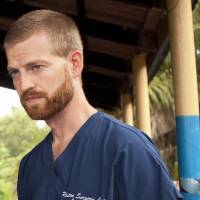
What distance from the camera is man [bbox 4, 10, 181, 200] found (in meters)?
1.31

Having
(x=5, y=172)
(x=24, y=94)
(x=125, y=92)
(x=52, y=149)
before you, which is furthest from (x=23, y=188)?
(x=5, y=172)

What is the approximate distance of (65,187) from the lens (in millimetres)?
1390

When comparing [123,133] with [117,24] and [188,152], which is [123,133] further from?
[117,24]

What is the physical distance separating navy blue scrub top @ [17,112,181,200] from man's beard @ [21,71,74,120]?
4.1 inches

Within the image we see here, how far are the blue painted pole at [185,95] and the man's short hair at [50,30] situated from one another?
276 centimetres

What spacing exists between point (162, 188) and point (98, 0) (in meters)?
5.34

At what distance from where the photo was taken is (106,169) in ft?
4.37

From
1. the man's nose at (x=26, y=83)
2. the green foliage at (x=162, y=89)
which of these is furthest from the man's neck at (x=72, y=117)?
the green foliage at (x=162, y=89)

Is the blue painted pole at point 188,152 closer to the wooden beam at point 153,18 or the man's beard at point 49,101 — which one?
the wooden beam at point 153,18

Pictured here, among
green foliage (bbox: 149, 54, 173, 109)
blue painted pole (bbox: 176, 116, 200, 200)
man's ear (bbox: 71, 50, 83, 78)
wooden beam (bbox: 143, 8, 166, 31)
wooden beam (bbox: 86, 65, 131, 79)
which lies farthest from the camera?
green foliage (bbox: 149, 54, 173, 109)

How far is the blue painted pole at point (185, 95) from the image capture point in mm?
4051

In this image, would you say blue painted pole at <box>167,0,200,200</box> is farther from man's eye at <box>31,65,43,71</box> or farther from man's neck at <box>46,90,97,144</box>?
man's eye at <box>31,65,43,71</box>

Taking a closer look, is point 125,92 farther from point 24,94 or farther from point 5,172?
point 5,172

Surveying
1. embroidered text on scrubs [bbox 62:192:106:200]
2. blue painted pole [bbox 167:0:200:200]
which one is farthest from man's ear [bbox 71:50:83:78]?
blue painted pole [bbox 167:0:200:200]
